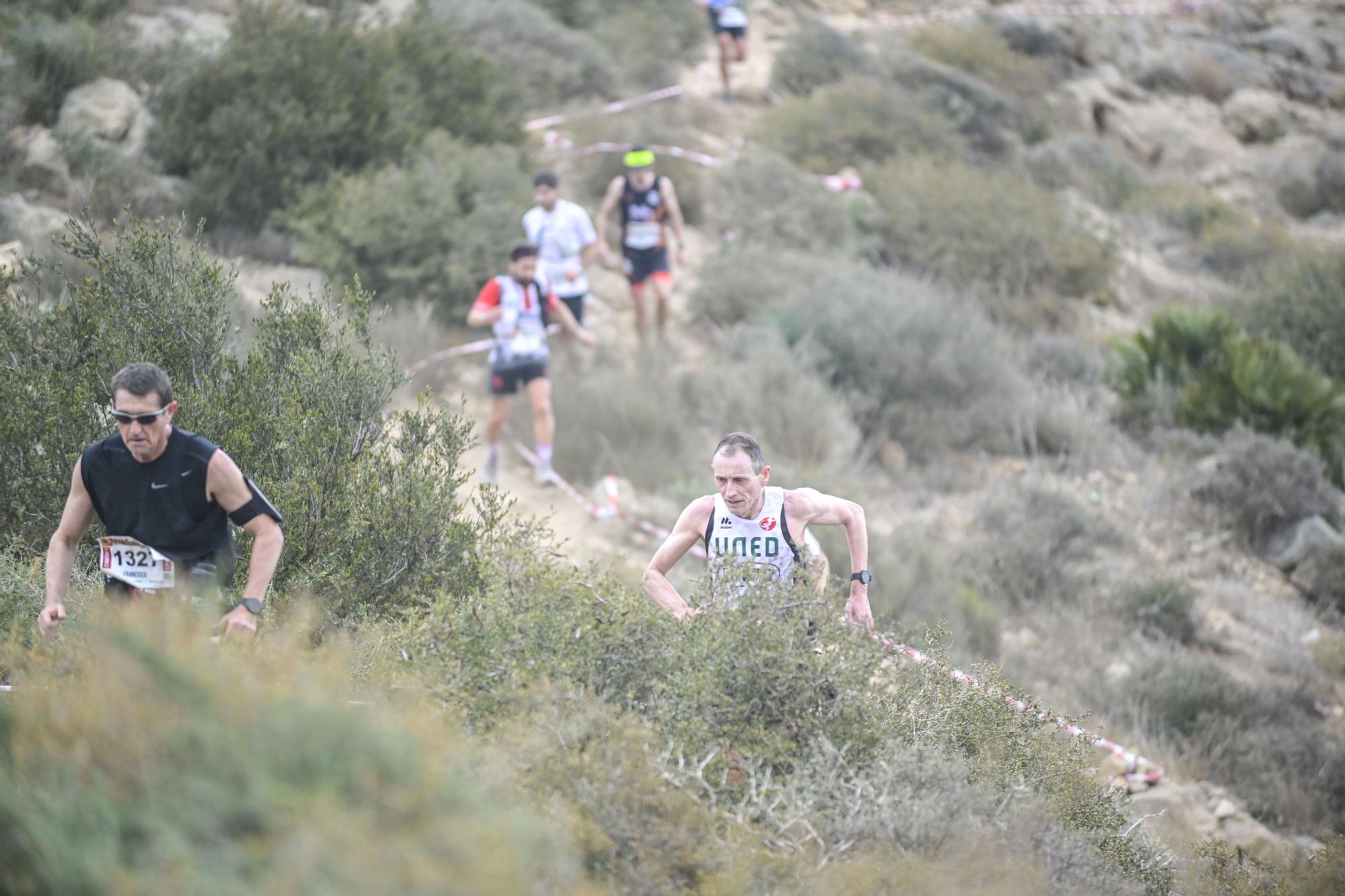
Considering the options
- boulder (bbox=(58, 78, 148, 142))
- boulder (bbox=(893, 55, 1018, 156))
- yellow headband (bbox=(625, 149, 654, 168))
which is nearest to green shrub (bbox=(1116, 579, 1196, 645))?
yellow headband (bbox=(625, 149, 654, 168))

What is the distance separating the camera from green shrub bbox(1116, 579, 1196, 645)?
9.34m

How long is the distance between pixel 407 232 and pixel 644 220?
2428mm

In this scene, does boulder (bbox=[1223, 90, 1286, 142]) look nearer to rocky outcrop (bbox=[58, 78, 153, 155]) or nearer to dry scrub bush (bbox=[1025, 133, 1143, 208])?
dry scrub bush (bbox=[1025, 133, 1143, 208])

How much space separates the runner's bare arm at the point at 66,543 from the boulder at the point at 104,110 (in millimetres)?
8699

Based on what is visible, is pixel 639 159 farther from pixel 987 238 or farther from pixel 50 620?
pixel 50 620

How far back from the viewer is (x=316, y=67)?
43.7 feet

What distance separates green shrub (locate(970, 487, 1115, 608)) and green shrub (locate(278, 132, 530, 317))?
216 inches

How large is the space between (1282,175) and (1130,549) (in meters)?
16.2

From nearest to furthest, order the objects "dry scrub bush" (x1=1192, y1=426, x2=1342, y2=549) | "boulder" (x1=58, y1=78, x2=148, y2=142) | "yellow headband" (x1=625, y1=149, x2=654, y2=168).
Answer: "dry scrub bush" (x1=1192, y1=426, x2=1342, y2=549), "yellow headband" (x1=625, y1=149, x2=654, y2=168), "boulder" (x1=58, y1=78, x2=148, y2=142)

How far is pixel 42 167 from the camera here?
11.4 m

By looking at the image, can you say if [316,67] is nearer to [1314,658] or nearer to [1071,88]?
[1314,658]

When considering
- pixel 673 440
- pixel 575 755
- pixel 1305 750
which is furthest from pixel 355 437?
pixel 1305 750

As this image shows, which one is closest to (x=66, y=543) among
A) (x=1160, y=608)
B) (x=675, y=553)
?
(x=675, y=553)

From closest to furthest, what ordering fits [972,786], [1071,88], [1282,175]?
1. [972,786]
2. [1282,175]
3. [1071,88]
